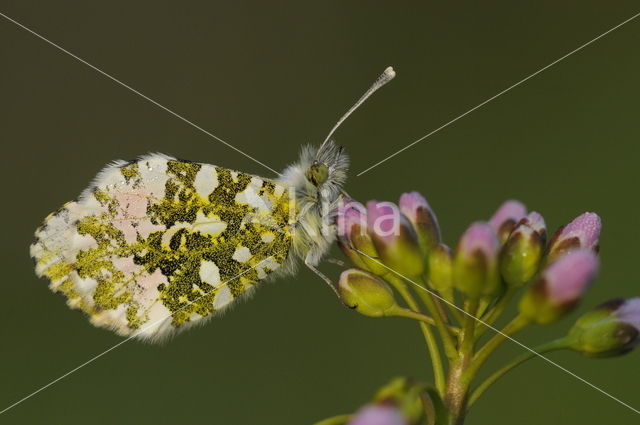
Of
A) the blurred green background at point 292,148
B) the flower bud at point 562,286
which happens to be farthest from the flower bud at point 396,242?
the blurred green background at point 292,148

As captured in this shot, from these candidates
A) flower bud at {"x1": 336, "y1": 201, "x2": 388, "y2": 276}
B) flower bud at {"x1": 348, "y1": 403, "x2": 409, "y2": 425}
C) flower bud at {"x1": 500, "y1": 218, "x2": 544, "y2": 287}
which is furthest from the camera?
flower bud at {"x1": 336, "y1": 201, "x2": 388, "y2": 276}

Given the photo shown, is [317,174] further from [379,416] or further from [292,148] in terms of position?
[292,148]

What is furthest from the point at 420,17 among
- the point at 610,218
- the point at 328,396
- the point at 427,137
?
the point at 328,396

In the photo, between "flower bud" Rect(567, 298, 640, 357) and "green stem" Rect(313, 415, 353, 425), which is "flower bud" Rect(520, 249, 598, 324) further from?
"green stem" Rect(313, 415, 353, 425)

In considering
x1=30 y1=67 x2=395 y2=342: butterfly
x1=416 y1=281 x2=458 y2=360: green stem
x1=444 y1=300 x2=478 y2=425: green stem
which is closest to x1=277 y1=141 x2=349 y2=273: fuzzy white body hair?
x1=30 y1=67 x2=395 y2=342: butterfly

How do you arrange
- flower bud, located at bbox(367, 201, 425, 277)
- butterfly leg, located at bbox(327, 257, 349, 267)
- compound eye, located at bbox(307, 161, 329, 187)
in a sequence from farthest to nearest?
1. compound eye, located at bbox(307, 161, 329, 187)
2. butterfly leg, located at bbox(327, 257, 349, 267)
3. flower bud, located at bbox(367, 201, 425, 277)

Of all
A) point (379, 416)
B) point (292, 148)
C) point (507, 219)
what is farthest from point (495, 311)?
point (292, 148)
